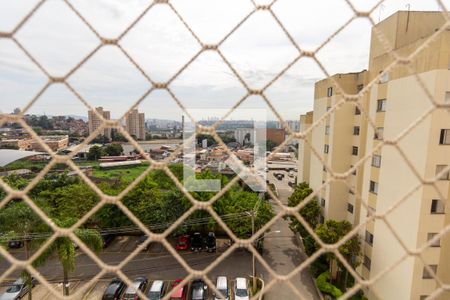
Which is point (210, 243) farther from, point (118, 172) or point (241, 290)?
point (118, 172)

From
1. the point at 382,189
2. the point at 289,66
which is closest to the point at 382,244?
the point at 382,189

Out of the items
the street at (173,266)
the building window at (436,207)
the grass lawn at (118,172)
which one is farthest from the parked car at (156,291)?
the grass lawn at (118,172)

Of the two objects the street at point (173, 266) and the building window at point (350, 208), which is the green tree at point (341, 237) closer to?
the building window at point (350, 208)

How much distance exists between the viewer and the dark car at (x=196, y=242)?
17.0ft

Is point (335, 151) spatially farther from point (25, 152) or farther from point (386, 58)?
point (25, 152)

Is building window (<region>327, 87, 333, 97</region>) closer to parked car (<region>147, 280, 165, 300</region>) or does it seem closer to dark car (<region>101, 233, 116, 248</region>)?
parked car (<region>147, 280, 165, 300</region>)

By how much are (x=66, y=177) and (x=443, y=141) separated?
258 inches

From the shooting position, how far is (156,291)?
12.4 feet

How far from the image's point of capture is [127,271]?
452cm

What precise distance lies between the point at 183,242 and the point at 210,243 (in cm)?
50

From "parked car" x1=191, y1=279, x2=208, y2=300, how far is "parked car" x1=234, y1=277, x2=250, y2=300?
443 millimetres

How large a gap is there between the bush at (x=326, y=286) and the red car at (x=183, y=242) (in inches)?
93.2

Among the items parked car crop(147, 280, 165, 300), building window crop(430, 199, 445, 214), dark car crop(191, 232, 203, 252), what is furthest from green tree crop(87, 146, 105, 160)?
building window crop(430, 199, 445, 214)

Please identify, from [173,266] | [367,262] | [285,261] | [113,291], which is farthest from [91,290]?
[367,262]
